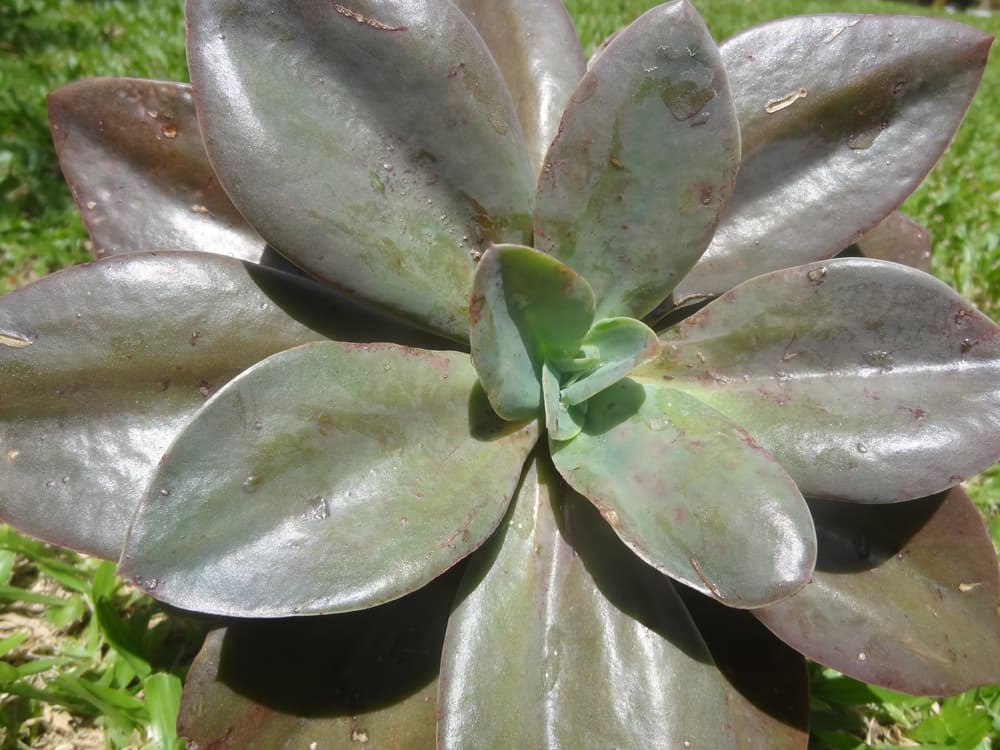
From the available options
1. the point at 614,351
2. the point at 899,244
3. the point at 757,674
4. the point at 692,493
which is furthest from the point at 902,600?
the point at 899,244

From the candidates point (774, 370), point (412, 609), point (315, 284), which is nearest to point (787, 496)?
point (774, 370)

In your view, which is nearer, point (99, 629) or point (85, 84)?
point (85, 84)

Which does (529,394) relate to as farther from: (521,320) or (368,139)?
(368,139)

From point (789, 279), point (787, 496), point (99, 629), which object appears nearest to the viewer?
point (787, 496)

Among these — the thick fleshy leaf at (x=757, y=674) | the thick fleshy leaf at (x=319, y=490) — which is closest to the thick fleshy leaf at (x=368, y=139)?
the thick fleshy leaf at (x=319, y=490)

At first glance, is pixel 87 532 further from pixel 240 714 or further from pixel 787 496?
pixel 787 496

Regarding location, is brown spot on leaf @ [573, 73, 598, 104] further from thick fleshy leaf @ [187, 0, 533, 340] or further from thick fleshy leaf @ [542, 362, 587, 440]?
thick fleshy leaf @ [542, 362, 587, 440]
